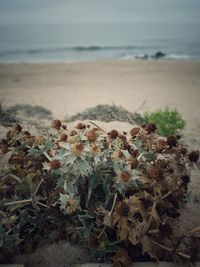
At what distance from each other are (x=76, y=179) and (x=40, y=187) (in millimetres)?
434

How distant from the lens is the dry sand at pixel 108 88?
10.2m

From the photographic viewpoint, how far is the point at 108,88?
1287 cm

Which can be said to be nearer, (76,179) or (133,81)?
(76,179)

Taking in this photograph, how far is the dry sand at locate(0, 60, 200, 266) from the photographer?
1019 centimetres

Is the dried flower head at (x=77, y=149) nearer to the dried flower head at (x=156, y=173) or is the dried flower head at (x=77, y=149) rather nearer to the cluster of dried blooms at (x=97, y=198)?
the cluster of dried blooms at (x=97, y=198)

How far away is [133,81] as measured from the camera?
14305 millimetres

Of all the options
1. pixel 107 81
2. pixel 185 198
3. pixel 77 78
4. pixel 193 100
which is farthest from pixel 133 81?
pixel 185 198

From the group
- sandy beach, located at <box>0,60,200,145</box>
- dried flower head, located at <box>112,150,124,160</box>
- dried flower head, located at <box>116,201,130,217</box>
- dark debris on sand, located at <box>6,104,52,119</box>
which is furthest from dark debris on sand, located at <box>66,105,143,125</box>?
dried flower head, located at <box>116,201,130,217</box>

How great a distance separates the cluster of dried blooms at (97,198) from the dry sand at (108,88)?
2.36m

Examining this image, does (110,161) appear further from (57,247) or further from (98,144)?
(57,247)

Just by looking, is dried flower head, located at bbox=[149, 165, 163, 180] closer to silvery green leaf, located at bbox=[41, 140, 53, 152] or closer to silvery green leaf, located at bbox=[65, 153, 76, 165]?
silvery green leaf, located at bbox=[65, 153, 76, 165]

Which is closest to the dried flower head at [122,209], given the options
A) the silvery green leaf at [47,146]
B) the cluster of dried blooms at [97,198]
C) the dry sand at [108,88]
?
the cluster of dried blooms at [97,198]

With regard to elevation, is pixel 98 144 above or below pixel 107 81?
above

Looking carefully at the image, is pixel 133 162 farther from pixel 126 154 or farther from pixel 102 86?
pixel 102 86
